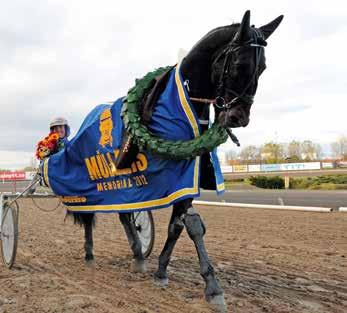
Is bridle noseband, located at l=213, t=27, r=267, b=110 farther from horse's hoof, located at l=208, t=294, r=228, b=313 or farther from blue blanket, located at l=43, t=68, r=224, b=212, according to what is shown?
horse's hoof, located at l=208, t=294, r=228, b=313

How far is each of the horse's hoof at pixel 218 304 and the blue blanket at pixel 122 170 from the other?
3.10 feet

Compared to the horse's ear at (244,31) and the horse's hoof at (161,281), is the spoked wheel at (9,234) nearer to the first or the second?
the horse's hoof at (161,281)

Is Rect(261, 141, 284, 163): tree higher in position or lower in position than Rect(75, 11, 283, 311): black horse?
higher

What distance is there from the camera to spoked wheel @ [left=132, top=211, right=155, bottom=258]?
6.70m

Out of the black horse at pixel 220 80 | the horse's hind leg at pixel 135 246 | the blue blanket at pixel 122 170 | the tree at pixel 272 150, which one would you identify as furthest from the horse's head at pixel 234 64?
the tree at pixel 272 150

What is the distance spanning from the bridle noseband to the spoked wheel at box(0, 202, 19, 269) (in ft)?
Answer: 12.0

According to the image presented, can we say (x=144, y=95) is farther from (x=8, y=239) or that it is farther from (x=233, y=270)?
(x=8, y=239)

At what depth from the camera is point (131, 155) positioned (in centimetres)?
489

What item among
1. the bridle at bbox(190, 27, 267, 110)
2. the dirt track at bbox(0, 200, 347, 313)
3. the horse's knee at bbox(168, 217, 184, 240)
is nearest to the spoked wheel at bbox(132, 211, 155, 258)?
the dirt track at bbox(0, 200, 347, 313)

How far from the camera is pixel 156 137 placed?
177 inches

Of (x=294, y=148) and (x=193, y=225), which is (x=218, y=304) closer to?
(x=193, y=225)

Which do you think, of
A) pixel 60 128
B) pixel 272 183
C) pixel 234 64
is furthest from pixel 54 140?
pixel 272 183

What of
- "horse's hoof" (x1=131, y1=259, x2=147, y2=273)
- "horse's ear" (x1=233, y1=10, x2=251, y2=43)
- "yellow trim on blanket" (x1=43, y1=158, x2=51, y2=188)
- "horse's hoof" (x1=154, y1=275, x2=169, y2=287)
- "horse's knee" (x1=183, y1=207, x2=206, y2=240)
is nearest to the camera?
"horse's ear" (x1=233, y1=10, x2=251, y2=43)

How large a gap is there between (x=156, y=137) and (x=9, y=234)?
10.8ft
